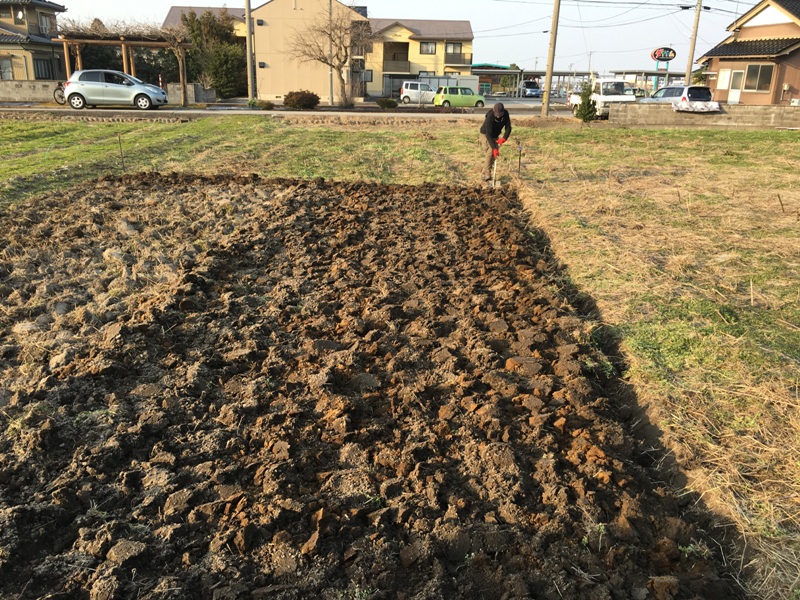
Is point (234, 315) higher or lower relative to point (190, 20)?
lower

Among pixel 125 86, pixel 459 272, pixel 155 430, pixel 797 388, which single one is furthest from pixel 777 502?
pixel 125 86

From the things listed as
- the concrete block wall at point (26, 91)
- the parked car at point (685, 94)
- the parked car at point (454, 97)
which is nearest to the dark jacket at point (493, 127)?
the parked car at point (685, 94)

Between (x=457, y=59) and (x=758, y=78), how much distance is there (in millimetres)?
25304

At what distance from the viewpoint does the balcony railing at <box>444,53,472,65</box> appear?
51.5 meters

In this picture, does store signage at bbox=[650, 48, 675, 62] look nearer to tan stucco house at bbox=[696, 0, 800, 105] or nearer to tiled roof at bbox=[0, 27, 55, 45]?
tan stucco house at bbox=[696, 0, 800, 105]

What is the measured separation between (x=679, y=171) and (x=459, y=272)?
739cm

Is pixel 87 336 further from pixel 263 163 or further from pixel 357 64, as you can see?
pixel 357 64

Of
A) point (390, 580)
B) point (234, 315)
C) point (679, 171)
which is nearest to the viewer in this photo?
point (390, 580)

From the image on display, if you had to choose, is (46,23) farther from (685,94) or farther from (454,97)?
(685,94)

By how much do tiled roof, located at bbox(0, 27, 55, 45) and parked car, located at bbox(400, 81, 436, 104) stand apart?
70.4 feet

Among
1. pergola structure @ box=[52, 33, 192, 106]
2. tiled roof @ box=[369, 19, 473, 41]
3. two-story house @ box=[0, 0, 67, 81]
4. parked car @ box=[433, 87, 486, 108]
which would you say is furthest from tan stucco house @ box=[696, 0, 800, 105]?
two-story house @ box=[0, 0, 67, 81]

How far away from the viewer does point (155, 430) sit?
3.37 m

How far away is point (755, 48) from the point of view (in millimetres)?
31250

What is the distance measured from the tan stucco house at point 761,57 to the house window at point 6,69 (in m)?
39.3
